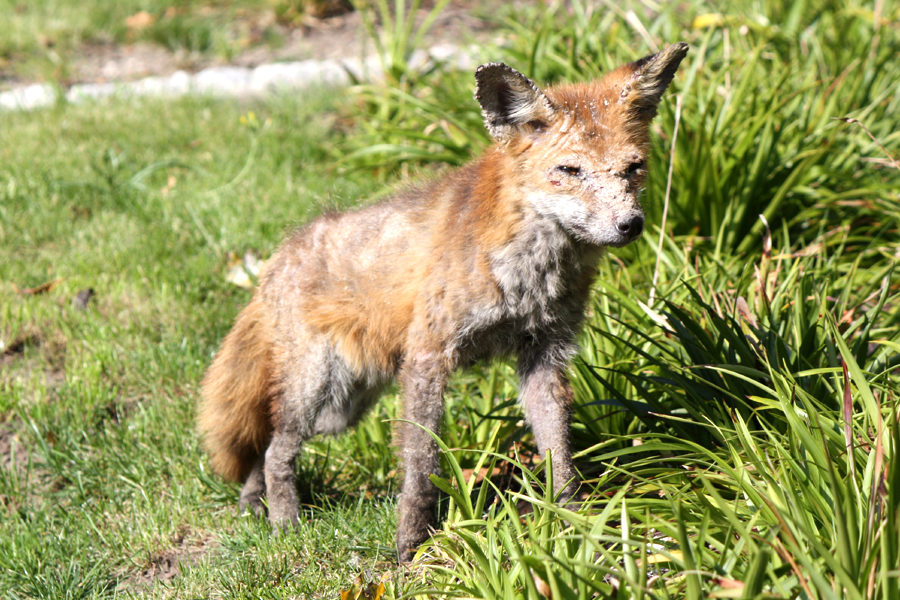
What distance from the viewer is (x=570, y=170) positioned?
11.3 ft

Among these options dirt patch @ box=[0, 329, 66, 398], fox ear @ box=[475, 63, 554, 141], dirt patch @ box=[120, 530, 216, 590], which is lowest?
dirt patch @ box=[120, 530, 216, 590]

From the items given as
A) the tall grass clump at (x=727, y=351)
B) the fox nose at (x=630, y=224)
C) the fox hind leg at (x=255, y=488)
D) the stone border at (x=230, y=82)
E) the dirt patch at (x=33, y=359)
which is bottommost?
the fox hind leg at (x=255, y=488)

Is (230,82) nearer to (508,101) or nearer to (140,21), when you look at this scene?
(140,21)

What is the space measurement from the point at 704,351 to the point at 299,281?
1.93 metres

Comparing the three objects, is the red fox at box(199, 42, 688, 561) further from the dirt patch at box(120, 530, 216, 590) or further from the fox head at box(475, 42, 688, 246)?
the dirt patch at box(120, 530, 216, 590)

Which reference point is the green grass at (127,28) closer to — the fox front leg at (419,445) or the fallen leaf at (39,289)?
the fallen leaf at (39,289)

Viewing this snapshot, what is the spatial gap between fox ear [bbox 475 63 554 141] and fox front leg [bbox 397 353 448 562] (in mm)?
989

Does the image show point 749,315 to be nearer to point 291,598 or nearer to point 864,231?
point 864,231

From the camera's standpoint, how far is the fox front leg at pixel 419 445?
3744 millimetres

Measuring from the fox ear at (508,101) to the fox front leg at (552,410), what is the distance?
100 centimetres

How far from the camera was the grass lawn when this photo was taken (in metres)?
3.12

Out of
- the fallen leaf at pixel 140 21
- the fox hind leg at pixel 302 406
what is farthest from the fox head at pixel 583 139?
the fallen leaf at pixel 140 21

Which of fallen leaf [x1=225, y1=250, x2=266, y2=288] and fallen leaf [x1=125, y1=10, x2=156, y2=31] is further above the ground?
fallen leaf [x1=125, y1=10, x2=156, y2=31]

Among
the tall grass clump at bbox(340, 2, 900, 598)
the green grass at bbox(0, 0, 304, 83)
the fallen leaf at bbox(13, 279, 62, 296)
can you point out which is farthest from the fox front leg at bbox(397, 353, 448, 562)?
the green grass at bbox(0, 0, 304, 83)
